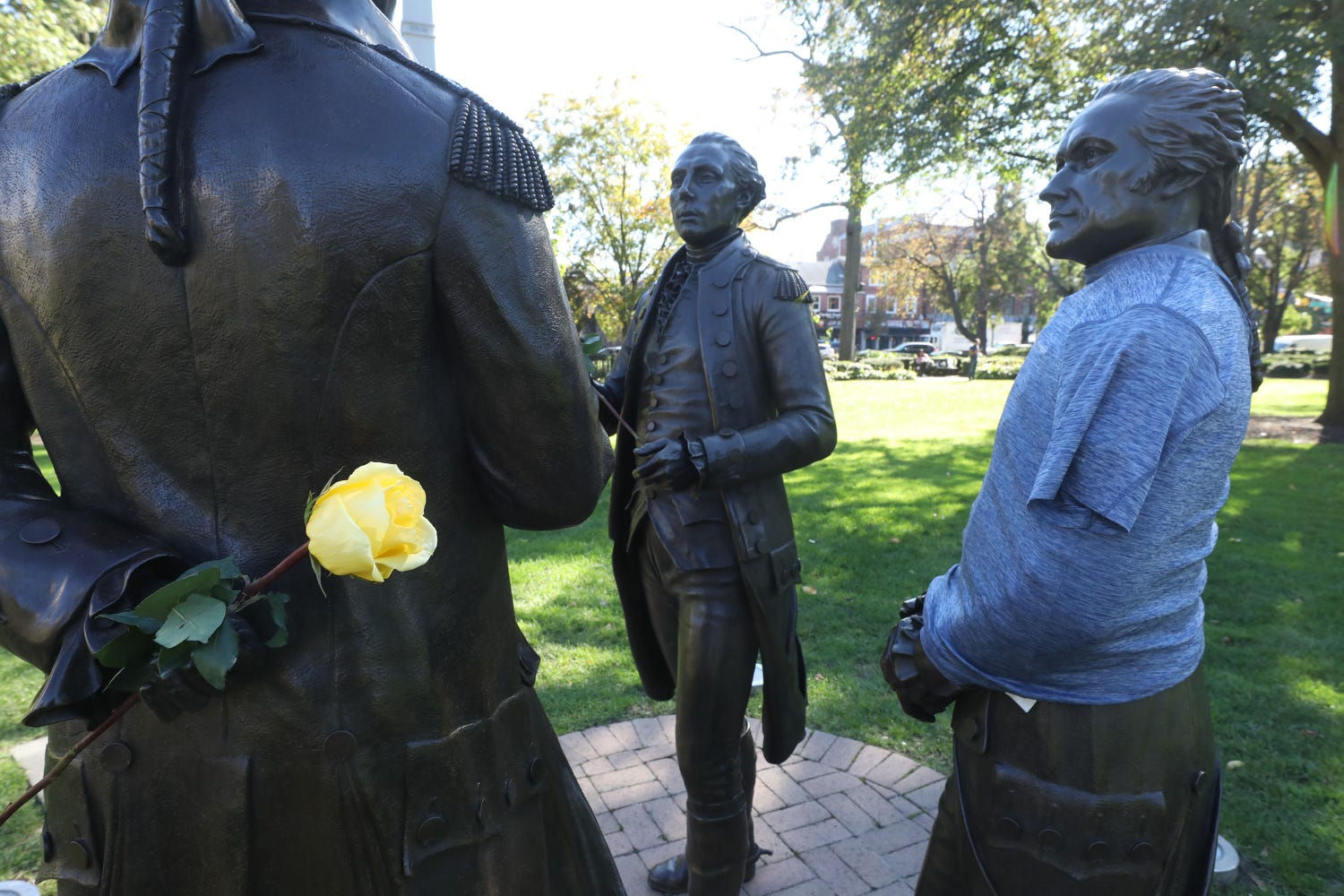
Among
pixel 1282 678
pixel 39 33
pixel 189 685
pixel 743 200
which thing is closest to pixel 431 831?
pixel 189 685

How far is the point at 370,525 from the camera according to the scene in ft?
3.13

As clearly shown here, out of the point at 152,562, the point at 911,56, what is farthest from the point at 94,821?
the point at 911,56

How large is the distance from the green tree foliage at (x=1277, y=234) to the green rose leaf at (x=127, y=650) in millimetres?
30887

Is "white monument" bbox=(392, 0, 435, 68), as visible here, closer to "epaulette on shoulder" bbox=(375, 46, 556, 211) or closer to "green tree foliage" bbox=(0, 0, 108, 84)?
"epaulette on shoulder" bbox=(375, 46, 556, 211)

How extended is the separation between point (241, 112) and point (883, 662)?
1739 millimetres

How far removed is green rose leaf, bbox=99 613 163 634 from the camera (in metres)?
1.07

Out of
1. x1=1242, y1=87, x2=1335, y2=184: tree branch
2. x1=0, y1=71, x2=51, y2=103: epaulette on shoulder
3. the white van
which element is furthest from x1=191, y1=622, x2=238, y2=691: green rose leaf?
the white van

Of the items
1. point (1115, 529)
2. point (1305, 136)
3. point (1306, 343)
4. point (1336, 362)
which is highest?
point (1305, 136)

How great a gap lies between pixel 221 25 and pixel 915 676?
5.98 feet

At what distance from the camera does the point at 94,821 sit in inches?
53.1

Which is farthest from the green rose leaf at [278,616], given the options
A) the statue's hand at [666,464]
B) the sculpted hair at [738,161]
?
the sculpted hair at [738,161]

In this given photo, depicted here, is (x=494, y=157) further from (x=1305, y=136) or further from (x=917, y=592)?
(x=1305, y=136)

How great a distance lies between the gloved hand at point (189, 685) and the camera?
1124mm

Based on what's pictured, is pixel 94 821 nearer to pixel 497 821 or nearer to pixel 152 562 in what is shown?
pixel 152 562
